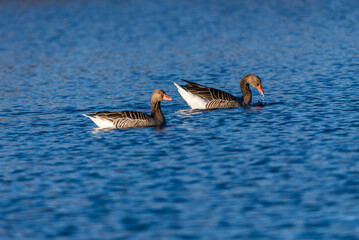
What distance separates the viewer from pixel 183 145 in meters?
17.4

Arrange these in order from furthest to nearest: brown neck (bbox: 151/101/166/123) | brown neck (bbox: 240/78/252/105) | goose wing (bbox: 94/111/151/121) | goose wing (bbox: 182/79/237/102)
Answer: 1. brown neck (bbox: 240/78/252/105)
2. goose wing (bbox: 182/79/237/102)
3. brown neck (bbox: 151/101/166/123)
4. goose wing (bbox: 94/111/151/121)

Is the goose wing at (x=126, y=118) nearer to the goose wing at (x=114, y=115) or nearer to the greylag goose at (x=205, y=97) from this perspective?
the goose wing at (x=114, y=115)

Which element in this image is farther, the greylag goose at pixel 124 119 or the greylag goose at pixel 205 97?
the greylag goose at pixel 205 97

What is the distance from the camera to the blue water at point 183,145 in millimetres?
11656

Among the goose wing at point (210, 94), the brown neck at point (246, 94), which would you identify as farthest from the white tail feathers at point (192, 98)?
the brown neck at point (246, 94)

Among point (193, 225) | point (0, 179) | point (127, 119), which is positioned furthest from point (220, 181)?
point (127, 119)

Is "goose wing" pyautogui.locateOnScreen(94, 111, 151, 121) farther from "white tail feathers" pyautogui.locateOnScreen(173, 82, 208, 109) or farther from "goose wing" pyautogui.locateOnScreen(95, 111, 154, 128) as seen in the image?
"white tail feathers" pyautogui.locateOnScreen(173, 82, 208, 109)

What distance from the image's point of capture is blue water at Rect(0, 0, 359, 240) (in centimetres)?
1166

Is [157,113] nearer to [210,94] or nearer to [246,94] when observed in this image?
[210,94]

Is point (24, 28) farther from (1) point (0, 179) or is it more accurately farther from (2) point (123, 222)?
(2) point (123, 222)

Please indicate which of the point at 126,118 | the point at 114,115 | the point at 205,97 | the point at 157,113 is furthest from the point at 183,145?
the point at 205,97

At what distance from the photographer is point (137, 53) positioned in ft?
129

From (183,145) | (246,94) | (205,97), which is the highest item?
(205,97)

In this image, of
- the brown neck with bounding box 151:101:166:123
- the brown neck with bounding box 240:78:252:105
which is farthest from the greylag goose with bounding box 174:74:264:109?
the brown neck with bounding box 151:101:166:123
